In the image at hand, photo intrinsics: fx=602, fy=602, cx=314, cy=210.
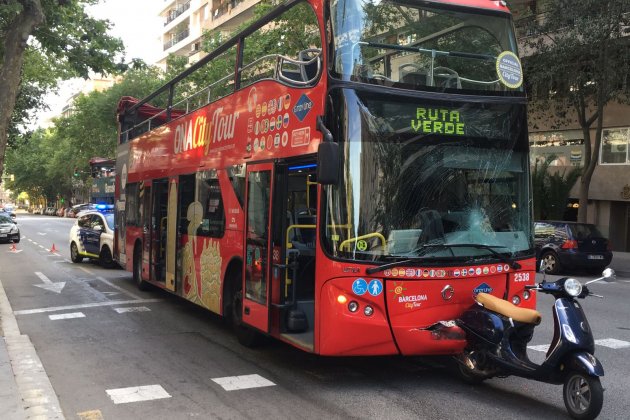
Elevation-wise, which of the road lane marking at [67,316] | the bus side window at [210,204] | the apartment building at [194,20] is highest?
the apartment building at [194,20]

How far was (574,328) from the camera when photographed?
4.91 m

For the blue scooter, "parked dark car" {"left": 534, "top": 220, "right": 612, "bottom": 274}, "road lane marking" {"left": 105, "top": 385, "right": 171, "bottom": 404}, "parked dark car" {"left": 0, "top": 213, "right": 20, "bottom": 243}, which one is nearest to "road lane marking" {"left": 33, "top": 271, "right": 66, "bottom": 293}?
"road lane marking" {"left": 105, "top": 385, "right": 171, "bottom": 404}

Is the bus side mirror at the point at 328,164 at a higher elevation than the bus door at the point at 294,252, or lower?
higher

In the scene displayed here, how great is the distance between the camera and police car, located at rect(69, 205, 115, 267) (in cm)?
1730

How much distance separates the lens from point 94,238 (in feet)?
58.2

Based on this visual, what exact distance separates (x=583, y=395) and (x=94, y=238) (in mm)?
15578

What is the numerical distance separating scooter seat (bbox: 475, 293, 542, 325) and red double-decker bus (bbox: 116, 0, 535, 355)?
9.1 inches

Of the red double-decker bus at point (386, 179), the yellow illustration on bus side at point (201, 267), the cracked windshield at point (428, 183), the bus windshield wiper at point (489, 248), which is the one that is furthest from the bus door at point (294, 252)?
the yellow illustration on bus side at point (201, 267)

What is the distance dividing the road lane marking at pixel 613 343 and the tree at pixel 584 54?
1323cm

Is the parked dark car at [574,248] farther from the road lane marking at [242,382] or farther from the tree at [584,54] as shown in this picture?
the road lane marking at [242,382]

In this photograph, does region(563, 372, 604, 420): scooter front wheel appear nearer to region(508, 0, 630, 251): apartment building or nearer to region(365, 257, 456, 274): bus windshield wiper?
region(365, 257, 456, 274): bus windshield wiper

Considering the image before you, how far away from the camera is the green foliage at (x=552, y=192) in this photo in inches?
952

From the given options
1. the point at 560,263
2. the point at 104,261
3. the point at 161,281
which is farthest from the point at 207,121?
the point at 560,263

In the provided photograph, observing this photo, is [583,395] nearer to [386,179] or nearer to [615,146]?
[386,179]
